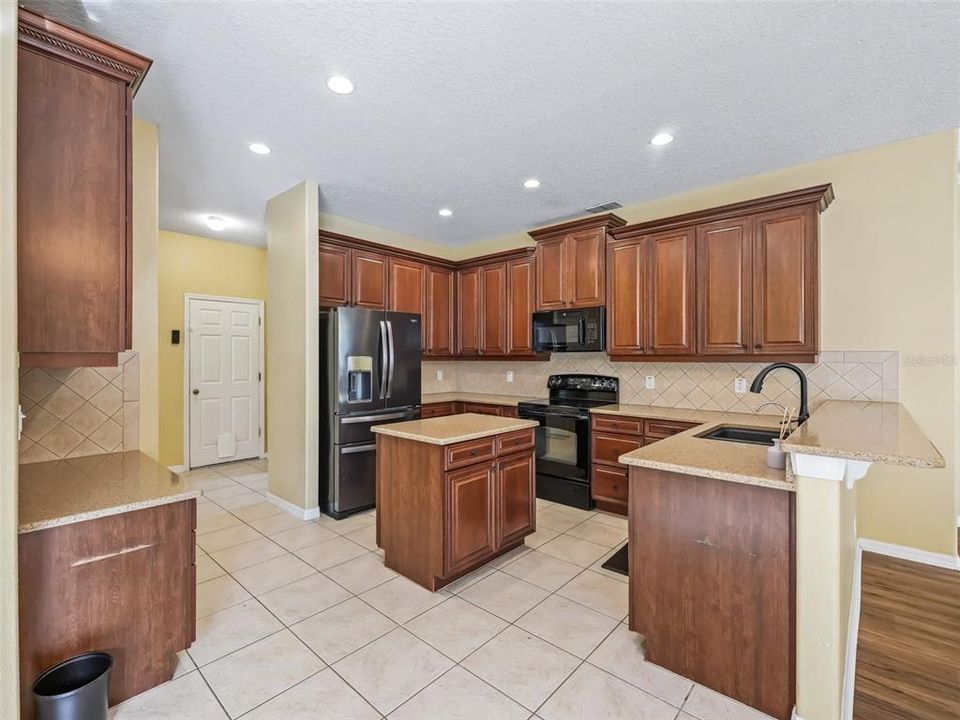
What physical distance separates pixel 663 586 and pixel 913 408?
8.06ft

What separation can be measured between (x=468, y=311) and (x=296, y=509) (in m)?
2.82

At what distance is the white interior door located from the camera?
5254 mm

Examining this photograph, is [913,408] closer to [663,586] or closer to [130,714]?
[663,586]

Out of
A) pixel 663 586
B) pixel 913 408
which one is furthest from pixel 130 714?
pixel 913 408

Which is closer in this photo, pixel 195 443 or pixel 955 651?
pixel 955 651

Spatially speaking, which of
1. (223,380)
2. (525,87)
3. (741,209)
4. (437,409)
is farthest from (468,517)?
(223,380)

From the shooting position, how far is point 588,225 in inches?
166

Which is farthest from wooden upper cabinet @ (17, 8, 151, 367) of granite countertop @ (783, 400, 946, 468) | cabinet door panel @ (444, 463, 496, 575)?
granite countertop @ (783, 400, 946, 468)

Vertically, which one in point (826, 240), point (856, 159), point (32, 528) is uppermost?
point (856, 159)

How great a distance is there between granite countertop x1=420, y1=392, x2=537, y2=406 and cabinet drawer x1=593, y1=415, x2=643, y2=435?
954 millimetres

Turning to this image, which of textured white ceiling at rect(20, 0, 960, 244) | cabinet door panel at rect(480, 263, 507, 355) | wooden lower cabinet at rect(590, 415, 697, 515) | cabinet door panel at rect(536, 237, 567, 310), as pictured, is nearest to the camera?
textured white ceiling at rect(20, 0, 960, 244)

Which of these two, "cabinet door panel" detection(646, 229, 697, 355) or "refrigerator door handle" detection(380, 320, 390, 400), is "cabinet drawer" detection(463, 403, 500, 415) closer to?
"refrigerator door handle" detection(380, 320, 390, 400)

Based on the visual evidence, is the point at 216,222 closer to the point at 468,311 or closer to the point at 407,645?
the point at 468,311

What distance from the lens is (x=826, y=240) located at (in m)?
3.29
